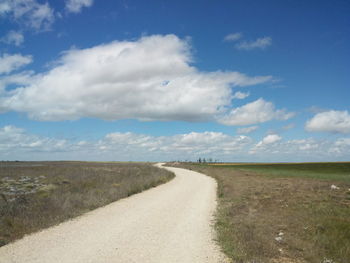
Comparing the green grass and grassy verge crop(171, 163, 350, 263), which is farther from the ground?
the green grass

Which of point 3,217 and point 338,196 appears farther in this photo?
point 338,196

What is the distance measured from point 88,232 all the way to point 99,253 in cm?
244

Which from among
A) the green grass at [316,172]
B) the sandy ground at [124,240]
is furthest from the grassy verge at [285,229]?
the green grass at [316,172]

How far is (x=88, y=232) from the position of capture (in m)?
10.1

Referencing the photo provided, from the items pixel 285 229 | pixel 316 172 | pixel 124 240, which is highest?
pixel 124 240

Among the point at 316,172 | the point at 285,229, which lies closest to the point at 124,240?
the point at 285,229

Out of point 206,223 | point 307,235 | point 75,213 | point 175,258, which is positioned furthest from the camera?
point 75,213

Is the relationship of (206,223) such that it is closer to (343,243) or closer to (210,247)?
(210,247)

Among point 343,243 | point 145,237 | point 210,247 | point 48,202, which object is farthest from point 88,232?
point 343,243

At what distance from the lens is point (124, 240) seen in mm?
9211

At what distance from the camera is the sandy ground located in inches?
303

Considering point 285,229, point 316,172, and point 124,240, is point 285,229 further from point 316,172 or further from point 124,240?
point 316,172

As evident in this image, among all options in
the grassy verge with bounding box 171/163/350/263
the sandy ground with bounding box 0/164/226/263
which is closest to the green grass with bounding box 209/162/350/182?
the grassy verge with bounding box 171/163/350/263

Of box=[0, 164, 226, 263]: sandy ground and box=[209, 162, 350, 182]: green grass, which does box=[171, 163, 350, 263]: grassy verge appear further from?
box=[209, 162, 350, 182]: green grass
